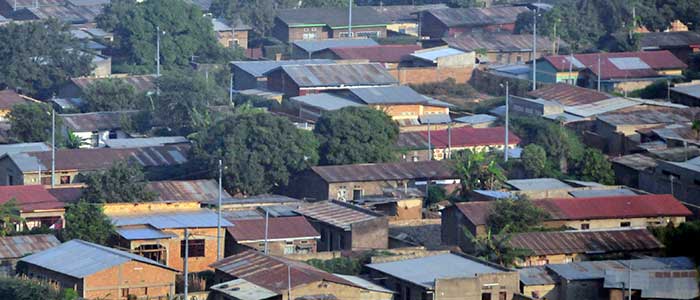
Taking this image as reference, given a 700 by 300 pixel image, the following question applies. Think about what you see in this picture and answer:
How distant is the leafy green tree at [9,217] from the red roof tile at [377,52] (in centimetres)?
1987

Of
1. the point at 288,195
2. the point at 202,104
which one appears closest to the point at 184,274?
the point at 288,195

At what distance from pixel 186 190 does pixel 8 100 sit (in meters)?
12.3

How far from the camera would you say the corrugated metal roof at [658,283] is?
2869 centimetres

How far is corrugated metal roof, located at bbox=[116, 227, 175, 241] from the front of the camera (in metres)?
31.1

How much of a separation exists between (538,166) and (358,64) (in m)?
11.7

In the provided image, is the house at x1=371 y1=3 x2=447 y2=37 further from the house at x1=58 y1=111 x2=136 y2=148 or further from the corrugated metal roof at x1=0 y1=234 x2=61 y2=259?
the corrugated metal roof at x1=0 y1=234 x2=61 y2=259

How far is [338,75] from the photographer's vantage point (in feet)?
158

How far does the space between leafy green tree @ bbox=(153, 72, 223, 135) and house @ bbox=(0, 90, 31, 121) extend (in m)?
3.80

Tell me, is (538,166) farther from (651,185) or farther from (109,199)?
(109,199)

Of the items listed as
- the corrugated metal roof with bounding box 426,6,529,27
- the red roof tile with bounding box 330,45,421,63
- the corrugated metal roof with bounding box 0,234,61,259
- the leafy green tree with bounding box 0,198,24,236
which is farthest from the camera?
the corrugated metal roof with bounding box 426,6,529,27

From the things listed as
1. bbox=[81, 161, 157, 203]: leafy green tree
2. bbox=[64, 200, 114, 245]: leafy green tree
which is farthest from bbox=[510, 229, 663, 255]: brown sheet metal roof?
bbox=[81, 161, 157, 203]: leafy green tree

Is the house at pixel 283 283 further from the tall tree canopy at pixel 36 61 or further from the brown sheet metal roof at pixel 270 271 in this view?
the tall tree canopy at pixel 36 61

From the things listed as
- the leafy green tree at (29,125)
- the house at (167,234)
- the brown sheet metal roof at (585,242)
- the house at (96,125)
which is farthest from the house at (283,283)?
the house at (96,125)

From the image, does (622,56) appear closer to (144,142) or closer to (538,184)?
(144,142)
